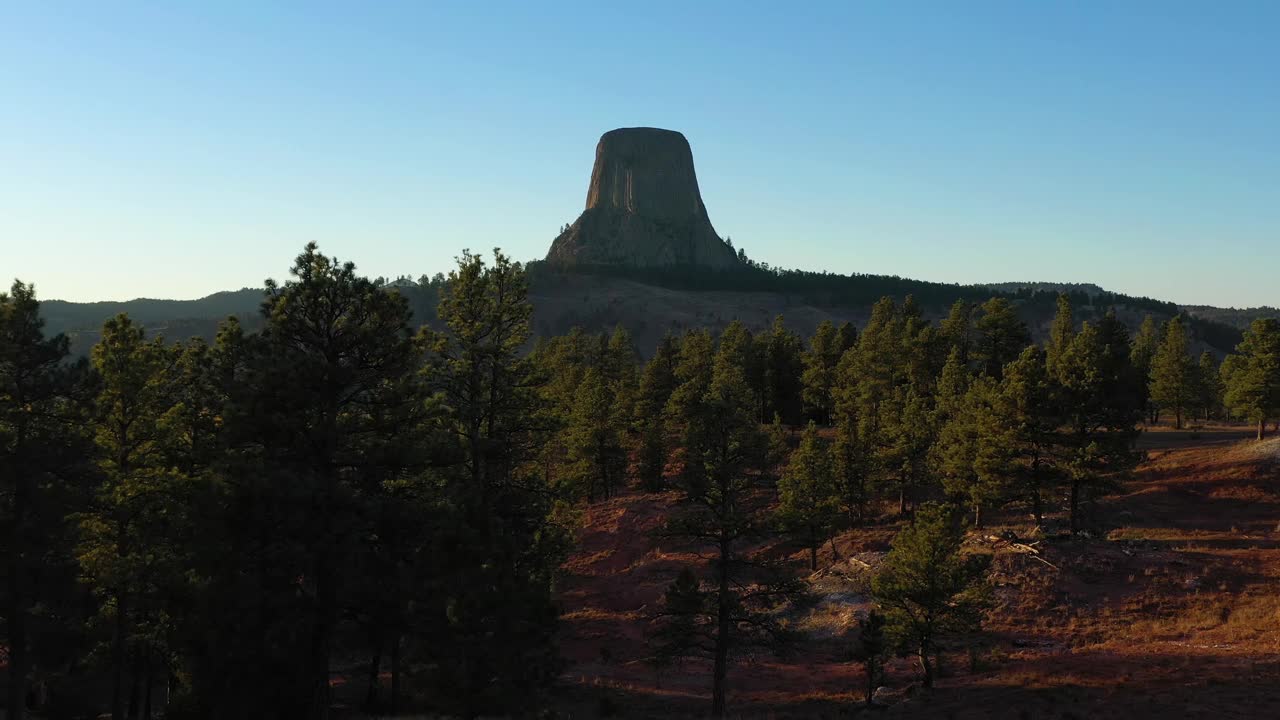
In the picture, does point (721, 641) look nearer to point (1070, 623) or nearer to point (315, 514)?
point (315, 514)

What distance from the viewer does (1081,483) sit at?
38.0 m

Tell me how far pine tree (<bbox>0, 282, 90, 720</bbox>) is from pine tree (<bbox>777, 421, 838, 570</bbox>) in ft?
108

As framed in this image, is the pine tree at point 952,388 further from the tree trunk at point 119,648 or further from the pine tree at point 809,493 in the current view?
the tree trunk at point 119,648

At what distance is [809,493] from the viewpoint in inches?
1784

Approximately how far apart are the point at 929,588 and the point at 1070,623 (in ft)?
38.1

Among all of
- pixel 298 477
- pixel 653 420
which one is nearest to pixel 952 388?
pixel 653 420

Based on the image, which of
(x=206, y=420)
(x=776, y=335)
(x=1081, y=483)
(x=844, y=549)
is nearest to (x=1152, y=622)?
(x=1081, y=483)

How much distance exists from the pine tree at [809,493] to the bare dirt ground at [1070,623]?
9.04ft

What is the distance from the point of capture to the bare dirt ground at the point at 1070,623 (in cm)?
2303

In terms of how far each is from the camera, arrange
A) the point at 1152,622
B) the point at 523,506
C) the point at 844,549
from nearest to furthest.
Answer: the point at 523,506 < the point at 1152,622 < the point at 844,549

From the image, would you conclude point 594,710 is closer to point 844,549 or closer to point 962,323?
point 844,549

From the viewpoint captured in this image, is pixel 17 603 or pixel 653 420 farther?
pixel 653 420

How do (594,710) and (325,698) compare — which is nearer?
(325,698)

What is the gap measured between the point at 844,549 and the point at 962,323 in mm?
30651
